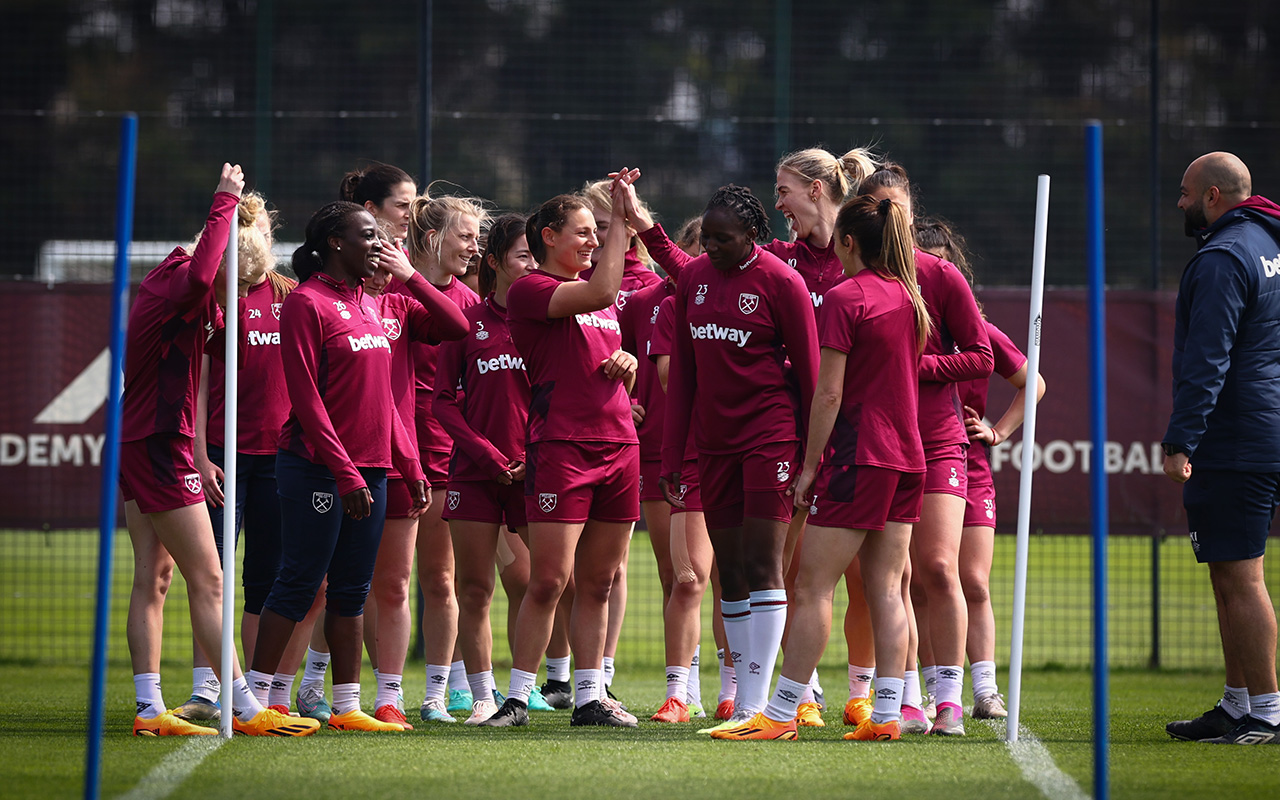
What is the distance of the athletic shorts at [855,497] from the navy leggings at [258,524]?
2290 millimetres

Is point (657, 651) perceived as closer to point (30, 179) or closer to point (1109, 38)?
point (30, 179)

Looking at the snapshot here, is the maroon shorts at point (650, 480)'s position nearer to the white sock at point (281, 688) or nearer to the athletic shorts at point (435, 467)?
the athletic shorts at point (435, 467)

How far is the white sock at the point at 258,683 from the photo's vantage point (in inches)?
197

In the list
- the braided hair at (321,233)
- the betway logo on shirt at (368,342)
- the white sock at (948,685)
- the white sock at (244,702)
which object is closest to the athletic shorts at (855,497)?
the white sock at (948,685)

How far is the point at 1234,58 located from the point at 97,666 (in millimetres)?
14178

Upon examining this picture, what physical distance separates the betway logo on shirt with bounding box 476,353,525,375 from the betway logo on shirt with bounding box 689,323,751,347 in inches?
41.8

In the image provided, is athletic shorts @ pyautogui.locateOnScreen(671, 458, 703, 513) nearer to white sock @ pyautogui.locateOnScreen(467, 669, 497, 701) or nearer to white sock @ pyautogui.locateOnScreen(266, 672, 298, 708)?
white sock @ pyautogui.locateOnScreen(467, 669, 497, 701)

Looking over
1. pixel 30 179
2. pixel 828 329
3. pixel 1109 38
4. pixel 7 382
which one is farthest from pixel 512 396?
pixel 1109 38

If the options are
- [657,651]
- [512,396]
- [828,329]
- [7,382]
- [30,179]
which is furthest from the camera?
[30,179]

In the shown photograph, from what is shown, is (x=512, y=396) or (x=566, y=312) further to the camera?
(x=512, y=396)

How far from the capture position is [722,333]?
4.98 m

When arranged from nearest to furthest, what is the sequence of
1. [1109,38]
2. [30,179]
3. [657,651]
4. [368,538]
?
[368,538] → [657,651] → [30,179] → [1109,38]

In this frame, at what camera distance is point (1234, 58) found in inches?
573

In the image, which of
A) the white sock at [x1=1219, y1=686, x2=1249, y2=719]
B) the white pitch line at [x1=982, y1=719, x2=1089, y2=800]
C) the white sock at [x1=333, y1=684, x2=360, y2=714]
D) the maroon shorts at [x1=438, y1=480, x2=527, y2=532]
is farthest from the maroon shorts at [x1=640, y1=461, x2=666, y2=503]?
the white sock at [x1=1219, y1=686, x2=1249, y2=719]
